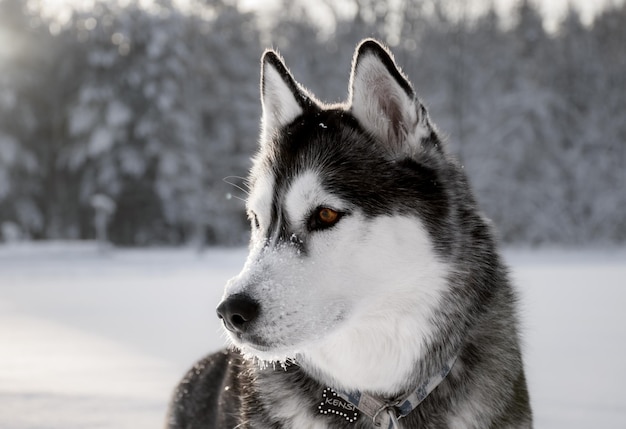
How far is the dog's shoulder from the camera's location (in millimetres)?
2780

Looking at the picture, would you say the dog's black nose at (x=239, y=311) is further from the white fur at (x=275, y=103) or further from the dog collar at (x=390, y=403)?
the white fur at (x=275, y=103)

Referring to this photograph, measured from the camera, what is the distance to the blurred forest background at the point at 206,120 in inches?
897

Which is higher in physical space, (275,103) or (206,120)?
(206,120)

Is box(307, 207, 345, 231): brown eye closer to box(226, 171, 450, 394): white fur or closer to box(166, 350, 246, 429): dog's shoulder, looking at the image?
box(226, 171, 450, 394): white fur

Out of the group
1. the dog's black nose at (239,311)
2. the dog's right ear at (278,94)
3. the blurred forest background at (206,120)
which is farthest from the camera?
the blurred forest background at (206,120)

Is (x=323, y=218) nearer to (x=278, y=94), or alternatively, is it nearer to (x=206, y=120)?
(x=278, y=94)

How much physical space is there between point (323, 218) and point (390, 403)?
67cm

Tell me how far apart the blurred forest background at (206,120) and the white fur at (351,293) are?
19.3 m

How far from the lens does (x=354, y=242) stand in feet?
7.04

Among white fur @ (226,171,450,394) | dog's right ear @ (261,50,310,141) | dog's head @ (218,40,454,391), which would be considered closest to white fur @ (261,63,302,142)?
dog's right ear @ (261,50,310,141)

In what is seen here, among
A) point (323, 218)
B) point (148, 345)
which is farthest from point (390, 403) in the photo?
point (148, 345)

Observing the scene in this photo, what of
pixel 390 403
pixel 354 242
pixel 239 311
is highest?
pixel 354 242

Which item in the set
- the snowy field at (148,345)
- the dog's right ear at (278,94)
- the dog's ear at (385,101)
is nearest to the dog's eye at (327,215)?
the dog's ear at (385,101)

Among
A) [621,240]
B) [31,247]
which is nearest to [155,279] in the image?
[31,247]
